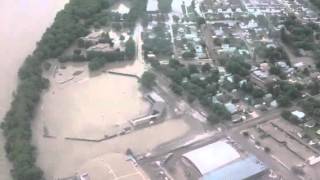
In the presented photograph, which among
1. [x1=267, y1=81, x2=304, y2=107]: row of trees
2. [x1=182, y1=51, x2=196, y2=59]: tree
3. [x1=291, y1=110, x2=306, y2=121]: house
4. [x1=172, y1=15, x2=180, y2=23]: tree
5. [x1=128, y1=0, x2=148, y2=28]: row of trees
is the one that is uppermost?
[x1=128, y1=0, x2=148, y2=28]: row of trees

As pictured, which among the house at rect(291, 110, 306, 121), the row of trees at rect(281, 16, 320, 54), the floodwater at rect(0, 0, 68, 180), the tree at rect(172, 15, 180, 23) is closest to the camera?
the house at rect(291, 110, 306, 121)

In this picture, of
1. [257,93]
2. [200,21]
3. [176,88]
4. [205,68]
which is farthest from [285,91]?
[200,21]

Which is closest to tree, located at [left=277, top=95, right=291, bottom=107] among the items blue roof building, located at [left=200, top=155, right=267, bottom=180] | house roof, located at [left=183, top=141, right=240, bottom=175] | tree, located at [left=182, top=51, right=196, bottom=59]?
house roof, located at [left=183, top=141, right=240, bottom=175]

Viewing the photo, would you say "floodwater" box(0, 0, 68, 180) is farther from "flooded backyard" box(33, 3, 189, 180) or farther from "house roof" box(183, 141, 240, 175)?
"house roof" box(183, 141, 240, 175)

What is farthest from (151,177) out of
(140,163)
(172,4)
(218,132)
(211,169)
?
(172,4)

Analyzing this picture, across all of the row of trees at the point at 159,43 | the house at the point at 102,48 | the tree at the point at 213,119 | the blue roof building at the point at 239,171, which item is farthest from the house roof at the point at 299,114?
the house at the point at 102,48

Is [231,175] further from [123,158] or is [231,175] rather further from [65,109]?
[65,109]

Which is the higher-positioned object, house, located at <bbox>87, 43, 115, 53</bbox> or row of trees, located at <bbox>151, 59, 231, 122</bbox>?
house, located at <bbox>87, 43, 115, 53</bbox>
